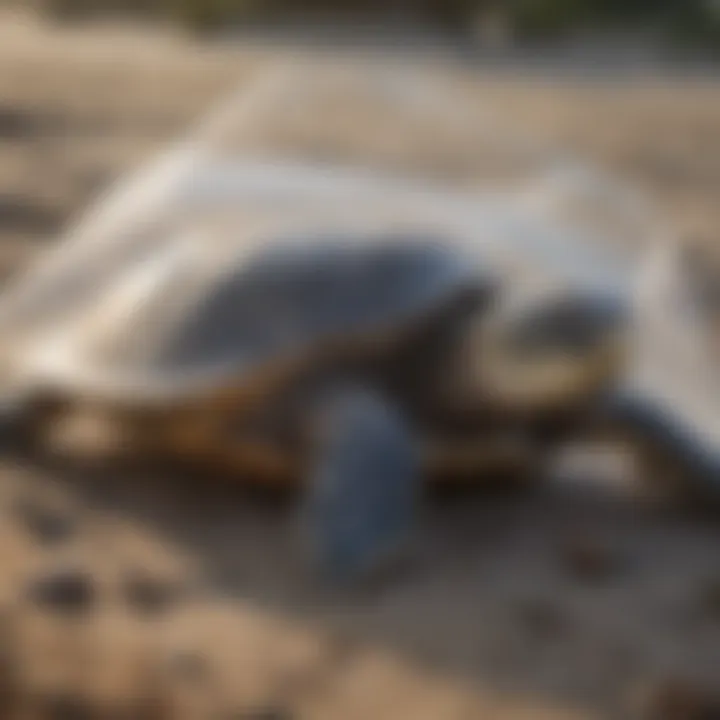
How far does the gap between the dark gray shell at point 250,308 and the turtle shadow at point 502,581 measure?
0.13 m

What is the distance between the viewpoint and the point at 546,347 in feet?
4.97

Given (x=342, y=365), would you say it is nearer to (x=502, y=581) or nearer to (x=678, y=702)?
(x=502, y=581)

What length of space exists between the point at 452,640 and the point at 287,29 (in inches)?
202

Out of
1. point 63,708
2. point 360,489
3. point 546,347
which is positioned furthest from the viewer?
point 546,347

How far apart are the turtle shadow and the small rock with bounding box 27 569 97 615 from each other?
0.11m

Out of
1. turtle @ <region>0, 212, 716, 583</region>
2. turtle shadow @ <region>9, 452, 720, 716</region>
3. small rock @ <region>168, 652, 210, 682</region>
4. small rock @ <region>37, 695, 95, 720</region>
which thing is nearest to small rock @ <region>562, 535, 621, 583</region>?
turtle shadow @ <region>9, 452, 720, 716</region>

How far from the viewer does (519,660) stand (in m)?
1.22

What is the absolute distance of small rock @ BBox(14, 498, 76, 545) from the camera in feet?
4.56

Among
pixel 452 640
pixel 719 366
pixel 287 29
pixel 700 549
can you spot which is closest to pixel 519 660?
pixel 452 640

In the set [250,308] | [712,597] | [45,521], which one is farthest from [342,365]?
[712,597]

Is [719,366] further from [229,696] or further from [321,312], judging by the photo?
[229,696]

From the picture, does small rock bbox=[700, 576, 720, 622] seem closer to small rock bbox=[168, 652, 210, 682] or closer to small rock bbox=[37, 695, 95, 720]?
small rock bbox=[168, 652, 210, 682]

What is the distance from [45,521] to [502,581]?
461 mm

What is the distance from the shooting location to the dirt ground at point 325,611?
114 cm
